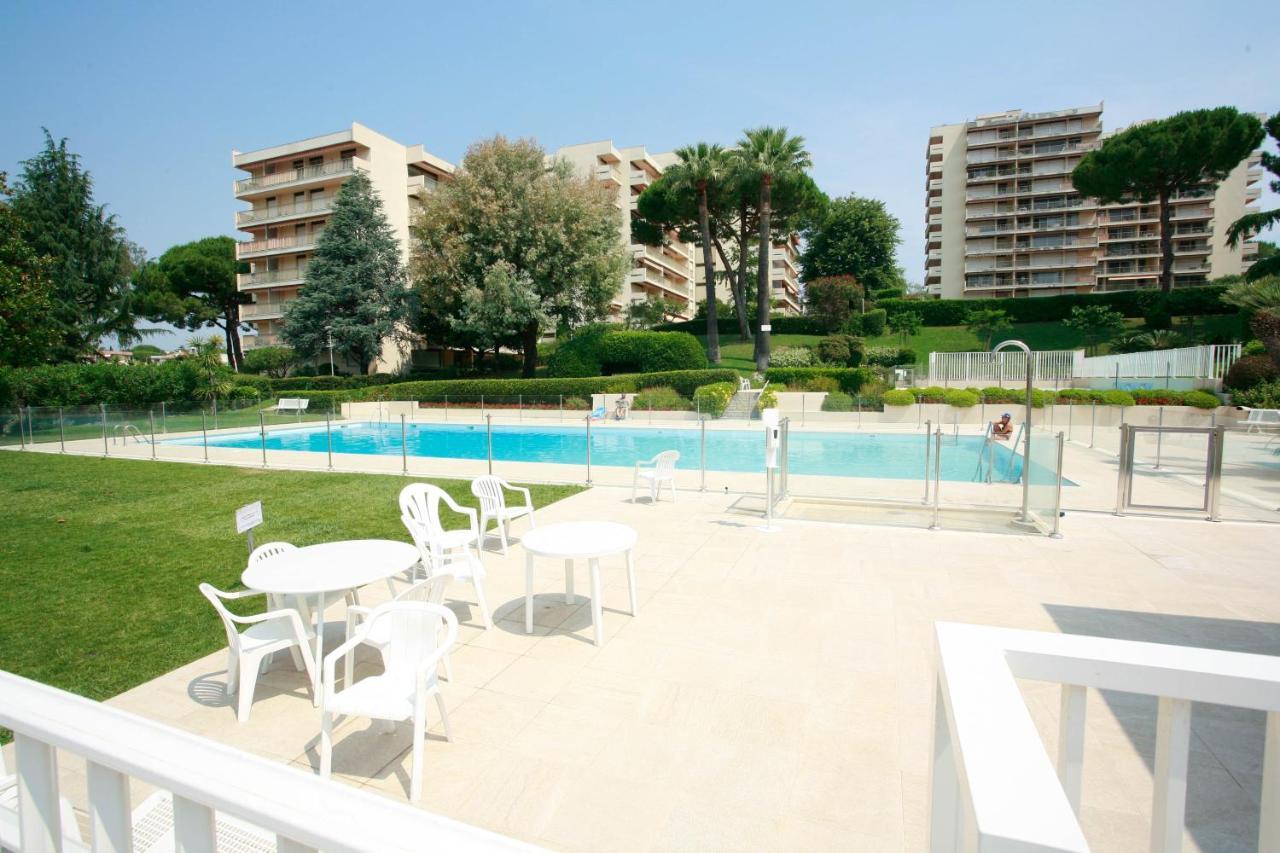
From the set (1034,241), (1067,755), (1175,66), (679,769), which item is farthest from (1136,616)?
(1034,241)

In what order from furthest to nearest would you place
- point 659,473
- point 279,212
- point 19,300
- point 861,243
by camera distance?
point 861,243 → point 279,212 → point 19,300 → point 659,473

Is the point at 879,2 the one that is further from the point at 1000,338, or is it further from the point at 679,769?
the point at 1000,338

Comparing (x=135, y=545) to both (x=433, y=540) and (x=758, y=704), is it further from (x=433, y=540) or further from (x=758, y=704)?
(x=758, y=704)

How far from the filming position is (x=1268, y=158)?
29.8 metres

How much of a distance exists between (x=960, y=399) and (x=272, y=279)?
141 ft

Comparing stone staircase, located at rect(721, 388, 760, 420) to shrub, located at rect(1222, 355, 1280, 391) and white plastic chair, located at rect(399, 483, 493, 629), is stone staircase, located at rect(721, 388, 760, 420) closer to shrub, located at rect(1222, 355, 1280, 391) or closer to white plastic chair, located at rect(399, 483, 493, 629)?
shrub, located at rect(1222, 355, 1280, 391)

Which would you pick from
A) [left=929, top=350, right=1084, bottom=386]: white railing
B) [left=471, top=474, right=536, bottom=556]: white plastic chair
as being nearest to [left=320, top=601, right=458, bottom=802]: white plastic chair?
[left=471, top=474, right=536, bottom=556]: white plastic chair

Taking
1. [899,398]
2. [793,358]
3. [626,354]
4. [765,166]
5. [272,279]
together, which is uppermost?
[765,166]

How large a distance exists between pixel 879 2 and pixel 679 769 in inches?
425

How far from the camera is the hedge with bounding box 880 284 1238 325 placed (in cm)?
3809

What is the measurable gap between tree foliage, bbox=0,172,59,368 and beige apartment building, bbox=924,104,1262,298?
2733 inches

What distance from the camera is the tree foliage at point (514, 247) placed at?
3130 cm

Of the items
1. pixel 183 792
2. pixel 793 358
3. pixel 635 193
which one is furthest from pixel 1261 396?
pixel 635 193

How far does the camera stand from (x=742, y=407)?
25.9 m
